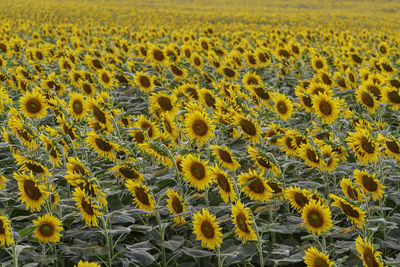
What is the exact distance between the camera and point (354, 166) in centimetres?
409

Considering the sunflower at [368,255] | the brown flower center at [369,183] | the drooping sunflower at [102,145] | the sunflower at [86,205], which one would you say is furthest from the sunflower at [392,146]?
the sunflower at [86,205]

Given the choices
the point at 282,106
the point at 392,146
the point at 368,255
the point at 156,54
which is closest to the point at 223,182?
the point at 368,255

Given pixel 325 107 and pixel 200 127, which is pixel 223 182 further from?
pixel 325 107

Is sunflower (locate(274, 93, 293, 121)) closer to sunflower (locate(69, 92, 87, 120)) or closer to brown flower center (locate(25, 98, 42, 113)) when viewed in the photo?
sunflower (locate(69, 92, 87, 120))

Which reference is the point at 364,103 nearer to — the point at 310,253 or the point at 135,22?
the point at 310,253

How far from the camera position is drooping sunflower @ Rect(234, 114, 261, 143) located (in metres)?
3.55

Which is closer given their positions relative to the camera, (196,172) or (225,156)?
(196,172)

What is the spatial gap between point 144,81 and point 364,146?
2.82 metres

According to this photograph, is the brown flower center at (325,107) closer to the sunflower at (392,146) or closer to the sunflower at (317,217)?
the sunflower at (392,146)

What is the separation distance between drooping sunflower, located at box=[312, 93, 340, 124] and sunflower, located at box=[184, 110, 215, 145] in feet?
3.99

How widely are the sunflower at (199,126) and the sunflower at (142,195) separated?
0.83m

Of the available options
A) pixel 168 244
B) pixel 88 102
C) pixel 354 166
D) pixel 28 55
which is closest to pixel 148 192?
pixel 168 244

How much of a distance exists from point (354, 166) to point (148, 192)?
7.03 feet

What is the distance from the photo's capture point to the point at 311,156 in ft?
11.2
